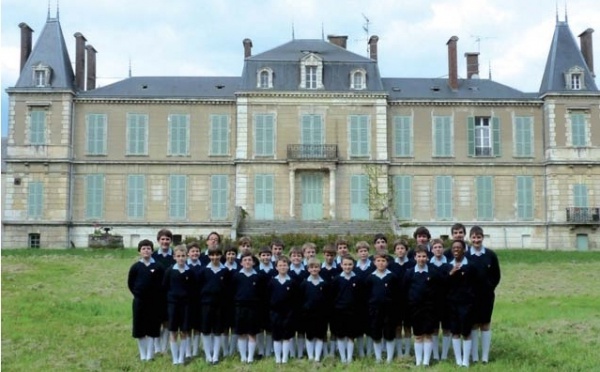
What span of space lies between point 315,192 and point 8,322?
20331mm

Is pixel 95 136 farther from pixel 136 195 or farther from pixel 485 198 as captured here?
pixel 485 198

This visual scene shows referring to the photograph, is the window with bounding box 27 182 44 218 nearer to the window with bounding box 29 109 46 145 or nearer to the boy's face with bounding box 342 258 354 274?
the window with bounding box 29 109 46 145

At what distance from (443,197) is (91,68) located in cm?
1695

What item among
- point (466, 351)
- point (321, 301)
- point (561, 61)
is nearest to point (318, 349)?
point (321, 301)

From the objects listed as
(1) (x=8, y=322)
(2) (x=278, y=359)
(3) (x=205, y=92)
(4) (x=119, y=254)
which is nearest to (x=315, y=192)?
(3) (x=205, y=92)

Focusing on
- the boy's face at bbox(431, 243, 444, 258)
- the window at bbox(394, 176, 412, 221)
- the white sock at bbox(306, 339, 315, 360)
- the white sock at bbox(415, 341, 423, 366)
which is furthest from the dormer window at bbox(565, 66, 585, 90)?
the white sock at bbox(306, 339, 315, 360)

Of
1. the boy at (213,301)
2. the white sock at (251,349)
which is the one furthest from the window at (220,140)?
the white sock at (251,349)

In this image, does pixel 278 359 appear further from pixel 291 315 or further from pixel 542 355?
pixel 542 355

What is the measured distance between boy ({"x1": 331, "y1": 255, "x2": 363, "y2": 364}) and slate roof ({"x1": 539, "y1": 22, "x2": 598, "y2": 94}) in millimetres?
25470

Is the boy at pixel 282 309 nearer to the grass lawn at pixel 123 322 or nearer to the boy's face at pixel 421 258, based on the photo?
the grass lawn at pixel 123 322

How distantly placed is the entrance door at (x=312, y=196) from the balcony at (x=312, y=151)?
827 mm

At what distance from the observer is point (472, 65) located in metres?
36.4

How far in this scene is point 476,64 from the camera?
36.4 meters

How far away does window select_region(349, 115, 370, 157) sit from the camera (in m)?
31.8
